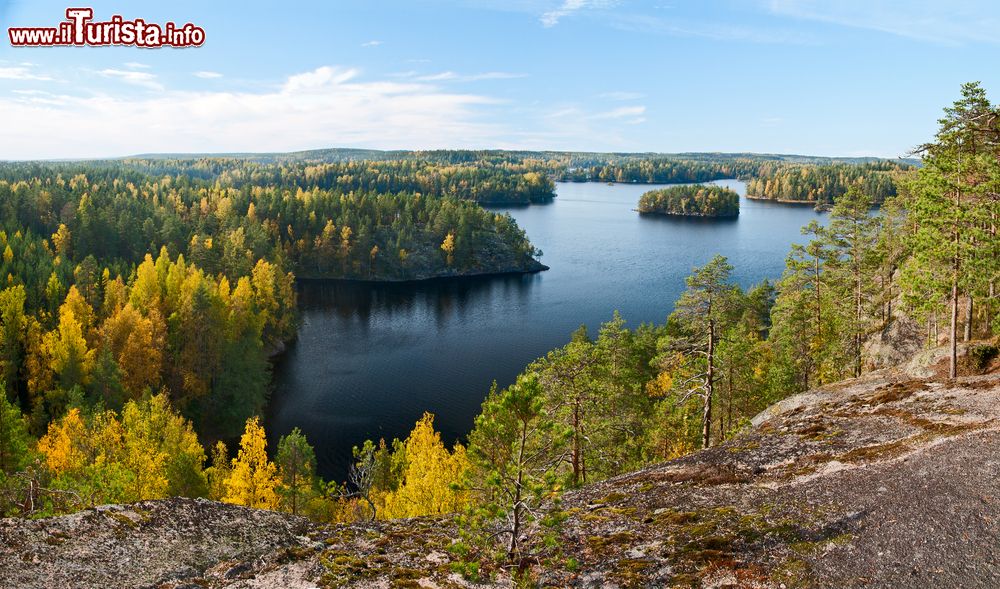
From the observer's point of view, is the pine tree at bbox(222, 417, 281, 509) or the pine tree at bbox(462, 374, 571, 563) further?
the pine tree at bbox(222, 417, 281, 509)

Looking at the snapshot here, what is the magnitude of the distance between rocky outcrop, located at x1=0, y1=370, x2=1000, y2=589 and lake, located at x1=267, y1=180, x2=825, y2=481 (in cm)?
3312

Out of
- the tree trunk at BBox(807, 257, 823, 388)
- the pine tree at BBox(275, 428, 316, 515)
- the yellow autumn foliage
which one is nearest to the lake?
the pine tree at BBox(275, 428, 316, 515)

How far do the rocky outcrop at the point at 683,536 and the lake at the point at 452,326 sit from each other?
109ft

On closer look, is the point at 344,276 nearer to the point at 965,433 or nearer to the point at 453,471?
the point at 453,471

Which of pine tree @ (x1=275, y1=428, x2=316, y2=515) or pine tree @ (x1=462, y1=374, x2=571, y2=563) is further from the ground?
pine tree @ (x1=462, y1=374, x2=571, y2=563)

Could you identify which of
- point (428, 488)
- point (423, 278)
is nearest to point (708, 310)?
point (428, 488)

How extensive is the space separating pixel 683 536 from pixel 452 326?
74.4 m

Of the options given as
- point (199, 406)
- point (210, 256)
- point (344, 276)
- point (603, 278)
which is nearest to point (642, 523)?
point (199, 406)

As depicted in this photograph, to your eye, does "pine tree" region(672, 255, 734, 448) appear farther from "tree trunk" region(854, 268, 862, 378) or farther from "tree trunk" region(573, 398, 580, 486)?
"tree trunk" region(854, 268, 862, 378)

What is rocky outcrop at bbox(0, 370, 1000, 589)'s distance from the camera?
43.1 feet

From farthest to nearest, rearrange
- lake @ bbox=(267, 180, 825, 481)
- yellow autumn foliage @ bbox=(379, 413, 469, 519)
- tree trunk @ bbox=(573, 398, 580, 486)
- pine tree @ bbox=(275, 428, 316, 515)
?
lake @ bbox=(267, 180, 825, 481) → pine tree @ bbox=(275, 428, 316, 515) → yellow autumn foliage @ bbox=(379, 413, 469, 519) → tree trunk @ bbox=(573, 398, 580, 486)

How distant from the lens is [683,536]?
1573cm

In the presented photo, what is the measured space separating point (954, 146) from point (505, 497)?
24.5 metres

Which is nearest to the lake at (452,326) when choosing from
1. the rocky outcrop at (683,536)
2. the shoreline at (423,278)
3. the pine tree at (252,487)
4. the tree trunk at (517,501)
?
the shoreline at (423,278)
